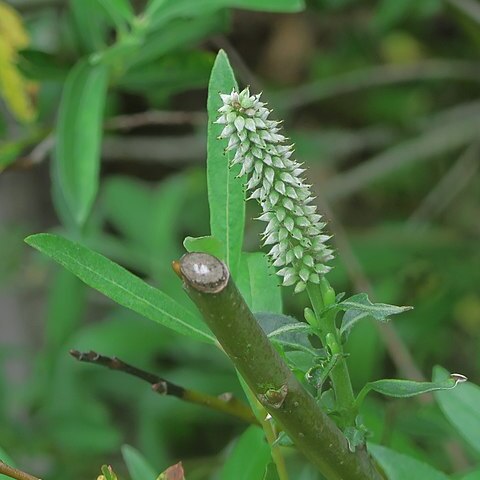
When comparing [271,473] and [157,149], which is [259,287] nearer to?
[271,473]

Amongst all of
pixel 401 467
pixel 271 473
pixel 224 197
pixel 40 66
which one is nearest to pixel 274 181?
pixel 224 197

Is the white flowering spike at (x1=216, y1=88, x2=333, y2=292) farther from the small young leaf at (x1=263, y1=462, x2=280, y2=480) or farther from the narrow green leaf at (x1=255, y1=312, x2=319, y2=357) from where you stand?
the small young leaf at (x1=263, y1=462, x2=280, y2=480)

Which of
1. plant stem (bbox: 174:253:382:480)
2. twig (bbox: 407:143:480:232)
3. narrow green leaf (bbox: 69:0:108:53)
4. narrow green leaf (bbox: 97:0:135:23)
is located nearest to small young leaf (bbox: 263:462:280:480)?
plant stem (bbox: 174:253:382:480)

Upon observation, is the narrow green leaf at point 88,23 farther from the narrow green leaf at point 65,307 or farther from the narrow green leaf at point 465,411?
the narrow green leaf at point 465,411

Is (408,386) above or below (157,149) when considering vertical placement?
below

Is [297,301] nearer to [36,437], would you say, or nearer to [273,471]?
[36,437]
